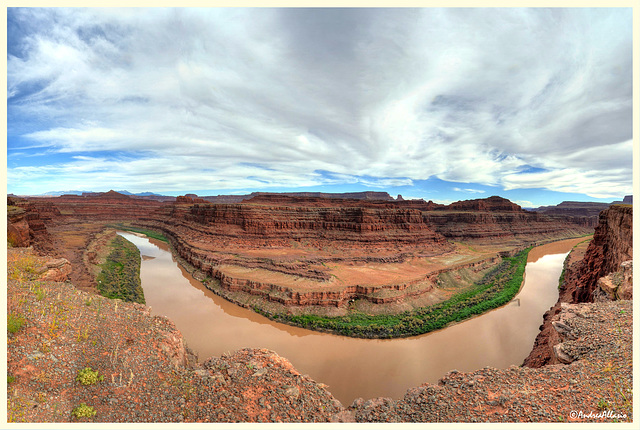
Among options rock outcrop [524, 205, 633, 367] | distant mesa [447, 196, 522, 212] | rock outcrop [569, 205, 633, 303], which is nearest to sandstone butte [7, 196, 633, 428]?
A: rock outcrop [524, 205, 633, 367]

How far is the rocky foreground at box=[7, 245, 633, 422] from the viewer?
262 inches

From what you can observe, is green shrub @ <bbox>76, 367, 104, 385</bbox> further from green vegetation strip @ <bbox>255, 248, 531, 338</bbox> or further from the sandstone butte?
green vegetation strip @ <bbox>255, 248, 531, 338</bbox>

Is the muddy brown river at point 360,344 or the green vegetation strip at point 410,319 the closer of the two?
the muddy brown river at point 360,344

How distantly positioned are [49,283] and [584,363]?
814 inches

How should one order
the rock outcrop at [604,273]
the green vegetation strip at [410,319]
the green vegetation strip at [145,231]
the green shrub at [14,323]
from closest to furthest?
the green shrub at [14,323] → the rock outcrop at [604,273] → the green vegetation strip at [410,319] → the green vegetation strip at [145,231]

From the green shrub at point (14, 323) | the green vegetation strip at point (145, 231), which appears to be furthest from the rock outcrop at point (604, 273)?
the green vegetation strip at point (145, 231)

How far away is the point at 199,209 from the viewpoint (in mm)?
57875

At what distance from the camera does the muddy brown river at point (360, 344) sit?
15367 mm

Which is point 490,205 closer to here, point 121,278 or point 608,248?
point 608,248

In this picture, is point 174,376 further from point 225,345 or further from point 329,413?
point 225,345

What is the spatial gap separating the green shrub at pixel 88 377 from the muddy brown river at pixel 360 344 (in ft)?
33.1

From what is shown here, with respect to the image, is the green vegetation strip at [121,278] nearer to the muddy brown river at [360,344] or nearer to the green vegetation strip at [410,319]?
the muddy brown river at [360,344]

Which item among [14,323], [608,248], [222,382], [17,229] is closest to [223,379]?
[222,382]

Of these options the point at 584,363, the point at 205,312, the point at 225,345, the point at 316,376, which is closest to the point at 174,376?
the point at 316,376
